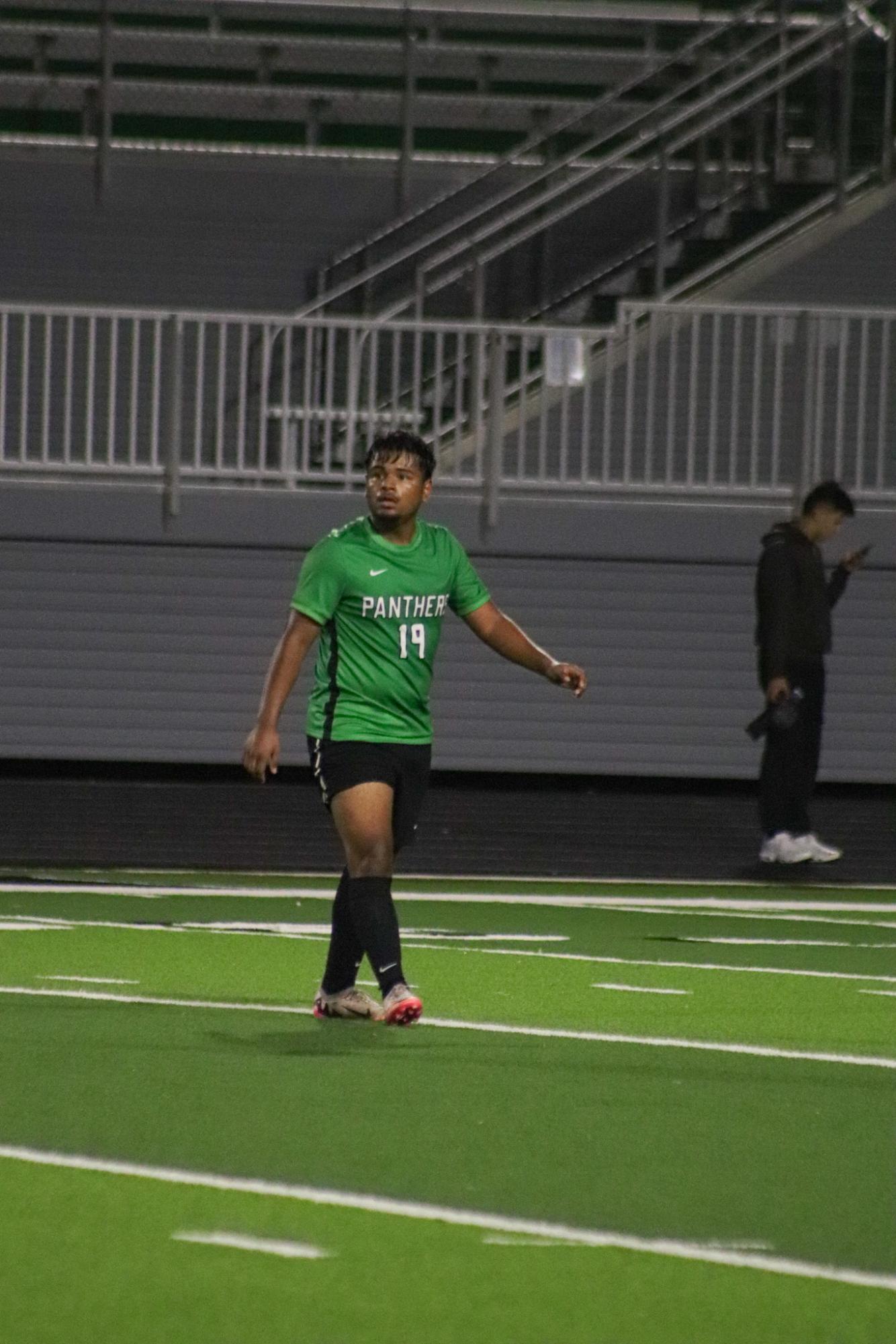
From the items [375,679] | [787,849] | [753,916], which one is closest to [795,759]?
[787,849]

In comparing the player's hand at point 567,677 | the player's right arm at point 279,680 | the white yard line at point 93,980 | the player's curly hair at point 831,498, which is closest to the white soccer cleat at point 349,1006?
the player's right arm at point 279,680

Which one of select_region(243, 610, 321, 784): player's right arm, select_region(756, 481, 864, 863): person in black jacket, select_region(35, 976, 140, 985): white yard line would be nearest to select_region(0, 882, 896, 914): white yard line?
select_region(756, 481, 864, 863): person in black jacket

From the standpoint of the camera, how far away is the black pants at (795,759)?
15.0m

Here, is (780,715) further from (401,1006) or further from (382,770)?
(401,1006)

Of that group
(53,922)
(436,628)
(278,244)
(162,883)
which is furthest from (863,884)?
(278,244)

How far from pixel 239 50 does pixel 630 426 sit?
327 inches

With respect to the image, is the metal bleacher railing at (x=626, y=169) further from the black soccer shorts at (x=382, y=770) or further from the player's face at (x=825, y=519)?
the black soccer shorts at (x=382, y=770)

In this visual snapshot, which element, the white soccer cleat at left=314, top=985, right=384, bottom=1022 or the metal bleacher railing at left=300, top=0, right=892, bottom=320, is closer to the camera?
the white soccer cleat at left=314, top=985, right=384, bottom=1022

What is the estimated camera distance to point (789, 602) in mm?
14688

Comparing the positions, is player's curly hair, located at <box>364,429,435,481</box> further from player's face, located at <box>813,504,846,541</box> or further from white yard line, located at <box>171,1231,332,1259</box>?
player's face, located at <box>813,504,846,541</box>

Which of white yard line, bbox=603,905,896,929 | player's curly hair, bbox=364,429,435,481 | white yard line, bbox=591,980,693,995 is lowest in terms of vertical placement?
white yard line, bbox=603,905,896,929

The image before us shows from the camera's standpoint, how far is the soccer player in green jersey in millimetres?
8516

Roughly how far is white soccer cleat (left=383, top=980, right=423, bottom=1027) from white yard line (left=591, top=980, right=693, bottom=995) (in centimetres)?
154

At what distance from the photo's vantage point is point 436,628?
873 centimetres
